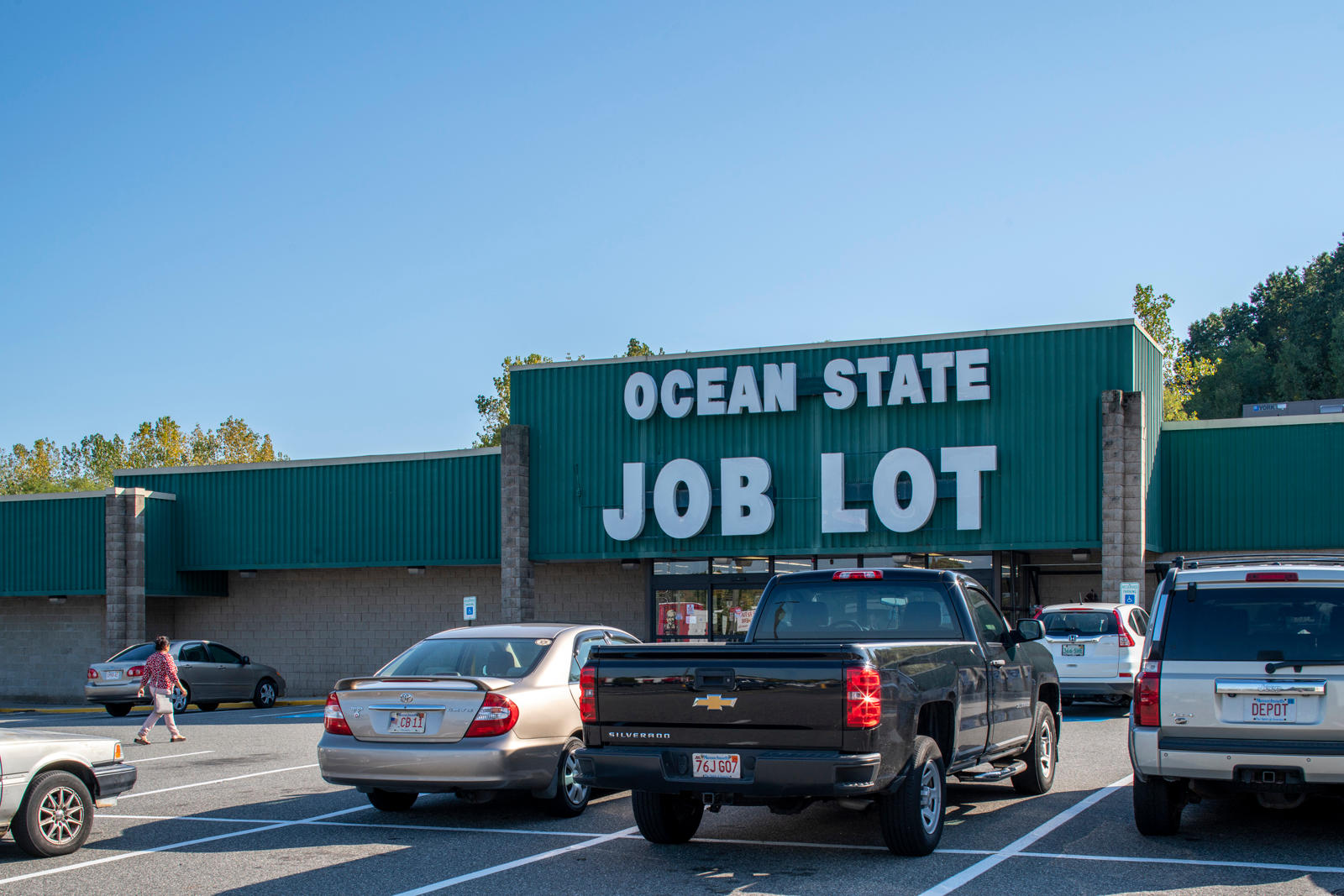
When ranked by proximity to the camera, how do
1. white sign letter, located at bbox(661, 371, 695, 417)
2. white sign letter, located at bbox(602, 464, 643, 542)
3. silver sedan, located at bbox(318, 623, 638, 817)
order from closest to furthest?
1. silver sedan, located at bbox(318, 623, 638, 817)
2. white sign letter, located at bbox(661, 371, 695, 417)
3. white sign letter, located at bbox(602, 464, 643, 542)

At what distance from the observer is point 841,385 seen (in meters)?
25.4

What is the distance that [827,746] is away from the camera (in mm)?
7836

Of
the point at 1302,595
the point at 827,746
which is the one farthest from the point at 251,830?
the point at 1302,595

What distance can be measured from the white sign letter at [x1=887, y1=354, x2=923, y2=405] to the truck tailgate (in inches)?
673

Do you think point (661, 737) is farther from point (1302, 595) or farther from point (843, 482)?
point (843, 482)

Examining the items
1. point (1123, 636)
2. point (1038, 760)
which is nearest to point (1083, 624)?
point (1123, 636)

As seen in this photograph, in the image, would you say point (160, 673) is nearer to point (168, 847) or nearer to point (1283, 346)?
point (168, 847)

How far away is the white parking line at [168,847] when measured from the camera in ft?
27.9

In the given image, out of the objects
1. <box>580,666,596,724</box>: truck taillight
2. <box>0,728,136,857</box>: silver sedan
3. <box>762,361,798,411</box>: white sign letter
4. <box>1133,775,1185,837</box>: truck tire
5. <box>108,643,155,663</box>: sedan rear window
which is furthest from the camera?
<box>762,361,798,411</box>: white sign letter

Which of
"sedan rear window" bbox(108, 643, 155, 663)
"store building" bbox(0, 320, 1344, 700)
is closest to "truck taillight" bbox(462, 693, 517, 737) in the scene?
"store building" bbox(0, 320, 1344, 700)

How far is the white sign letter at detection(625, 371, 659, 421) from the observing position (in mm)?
26875

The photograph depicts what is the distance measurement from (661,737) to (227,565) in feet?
81.4

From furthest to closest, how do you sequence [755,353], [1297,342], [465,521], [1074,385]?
[1297,342], [465,521], [755,353], [1074,385]

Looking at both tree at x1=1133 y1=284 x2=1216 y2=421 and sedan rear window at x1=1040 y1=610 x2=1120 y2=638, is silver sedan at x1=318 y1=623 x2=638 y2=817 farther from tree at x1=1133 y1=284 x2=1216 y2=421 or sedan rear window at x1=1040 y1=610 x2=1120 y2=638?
tree at x1=1133 y1=284 x2=1216 y2=421
